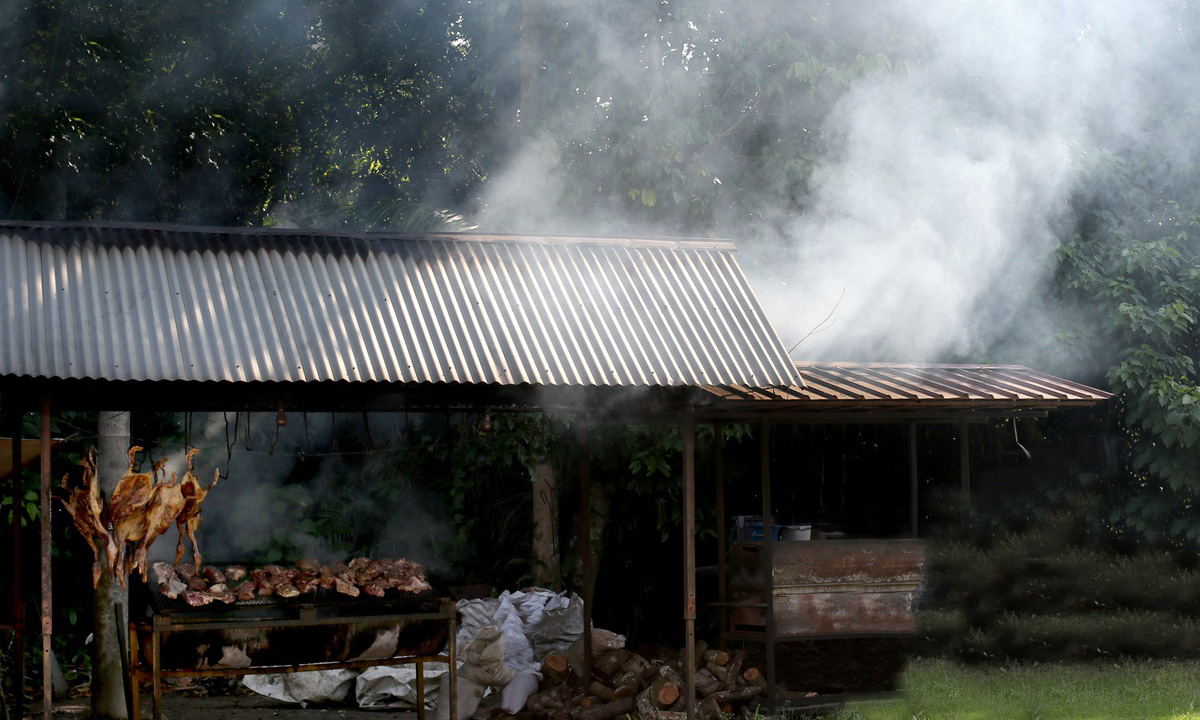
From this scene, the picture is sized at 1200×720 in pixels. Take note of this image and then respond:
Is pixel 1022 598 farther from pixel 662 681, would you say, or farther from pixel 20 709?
pixel 20 709

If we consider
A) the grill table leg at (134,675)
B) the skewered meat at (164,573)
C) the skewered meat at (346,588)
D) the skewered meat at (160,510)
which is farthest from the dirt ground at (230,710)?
the skewered meat at (160,510)

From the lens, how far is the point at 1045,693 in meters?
9.95

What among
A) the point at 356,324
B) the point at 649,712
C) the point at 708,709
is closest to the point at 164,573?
the point at 356,324

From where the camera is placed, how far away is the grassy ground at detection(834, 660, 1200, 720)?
887 centimetres

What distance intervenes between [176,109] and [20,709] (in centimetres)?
941

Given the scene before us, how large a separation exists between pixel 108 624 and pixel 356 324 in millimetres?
4552

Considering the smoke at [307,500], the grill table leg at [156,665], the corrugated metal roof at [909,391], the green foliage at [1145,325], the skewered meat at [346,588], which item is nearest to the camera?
the grill table leg at [156,665]

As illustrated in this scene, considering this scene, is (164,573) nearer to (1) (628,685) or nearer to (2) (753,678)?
(1) (628,685)

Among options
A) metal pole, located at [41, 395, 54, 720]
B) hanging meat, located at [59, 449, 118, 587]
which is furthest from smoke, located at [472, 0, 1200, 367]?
metal pole, located at [41, 395, 54, 720]

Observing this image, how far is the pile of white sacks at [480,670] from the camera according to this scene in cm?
932

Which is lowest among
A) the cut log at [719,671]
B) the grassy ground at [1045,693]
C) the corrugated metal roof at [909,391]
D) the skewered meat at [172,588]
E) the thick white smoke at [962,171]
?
the grassy ground at [1045,693]

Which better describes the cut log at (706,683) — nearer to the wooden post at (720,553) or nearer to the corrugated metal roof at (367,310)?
the wooden post at (720,553)

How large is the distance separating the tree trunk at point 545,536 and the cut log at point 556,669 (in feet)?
8.89

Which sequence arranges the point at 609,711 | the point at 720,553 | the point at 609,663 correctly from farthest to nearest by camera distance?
the point at 720,553 → the point at 609,663 → the point at 609,711
